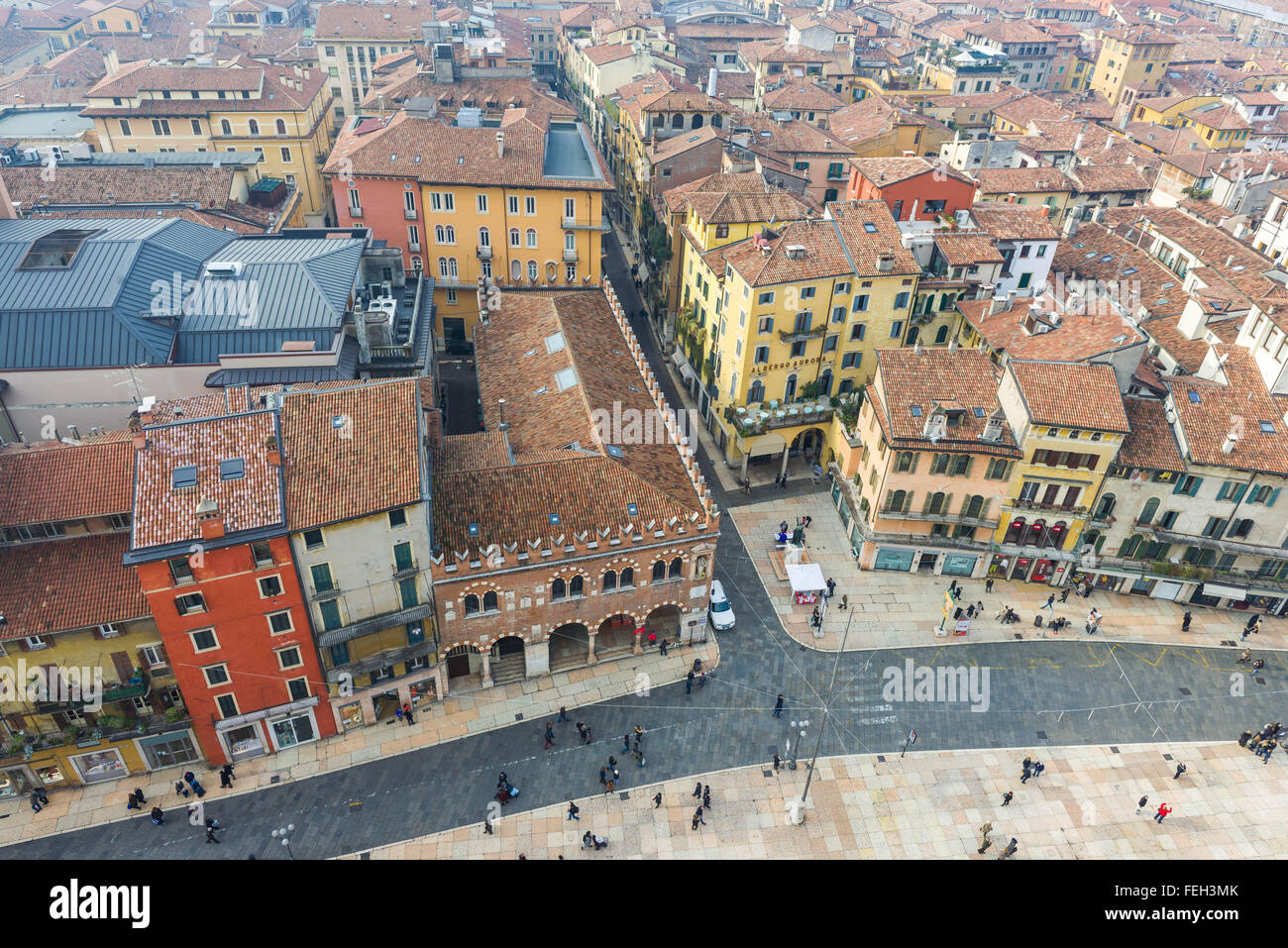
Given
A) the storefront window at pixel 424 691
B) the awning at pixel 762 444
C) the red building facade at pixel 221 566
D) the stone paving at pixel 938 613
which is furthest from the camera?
the awning at pixel 762 444

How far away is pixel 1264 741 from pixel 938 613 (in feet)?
66.7

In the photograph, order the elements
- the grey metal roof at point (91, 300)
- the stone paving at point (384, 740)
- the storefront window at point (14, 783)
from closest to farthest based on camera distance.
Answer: the storefront window at point (14, 783) < the stone paving at point (384, 740) < the grey metal roof at point (91, 300)

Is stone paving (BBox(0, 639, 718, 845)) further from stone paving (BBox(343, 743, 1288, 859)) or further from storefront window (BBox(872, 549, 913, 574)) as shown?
storefront window (BBox(872, 549, 913, 574))

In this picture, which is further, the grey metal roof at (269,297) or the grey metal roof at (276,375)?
the grey metal roof at (269,297)

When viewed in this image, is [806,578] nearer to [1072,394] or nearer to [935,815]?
[935,815]

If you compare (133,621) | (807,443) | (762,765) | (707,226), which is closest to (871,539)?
(807,443)

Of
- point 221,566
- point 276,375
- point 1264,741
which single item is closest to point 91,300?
point 276,375

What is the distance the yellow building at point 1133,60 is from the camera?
152500 millimetres

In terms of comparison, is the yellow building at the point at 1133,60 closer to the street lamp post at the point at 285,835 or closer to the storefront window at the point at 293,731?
the storefront window at the point at 293,731

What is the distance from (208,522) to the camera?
39.0 meters

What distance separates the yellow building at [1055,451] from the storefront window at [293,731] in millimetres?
48655

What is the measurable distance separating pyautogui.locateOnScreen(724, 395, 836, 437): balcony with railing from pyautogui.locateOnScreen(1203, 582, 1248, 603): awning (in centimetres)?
3033

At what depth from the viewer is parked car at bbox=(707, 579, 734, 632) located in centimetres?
5669

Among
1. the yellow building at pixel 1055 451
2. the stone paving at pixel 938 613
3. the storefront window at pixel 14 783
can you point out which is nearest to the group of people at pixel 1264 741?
the stone paving at pixel 938 613
